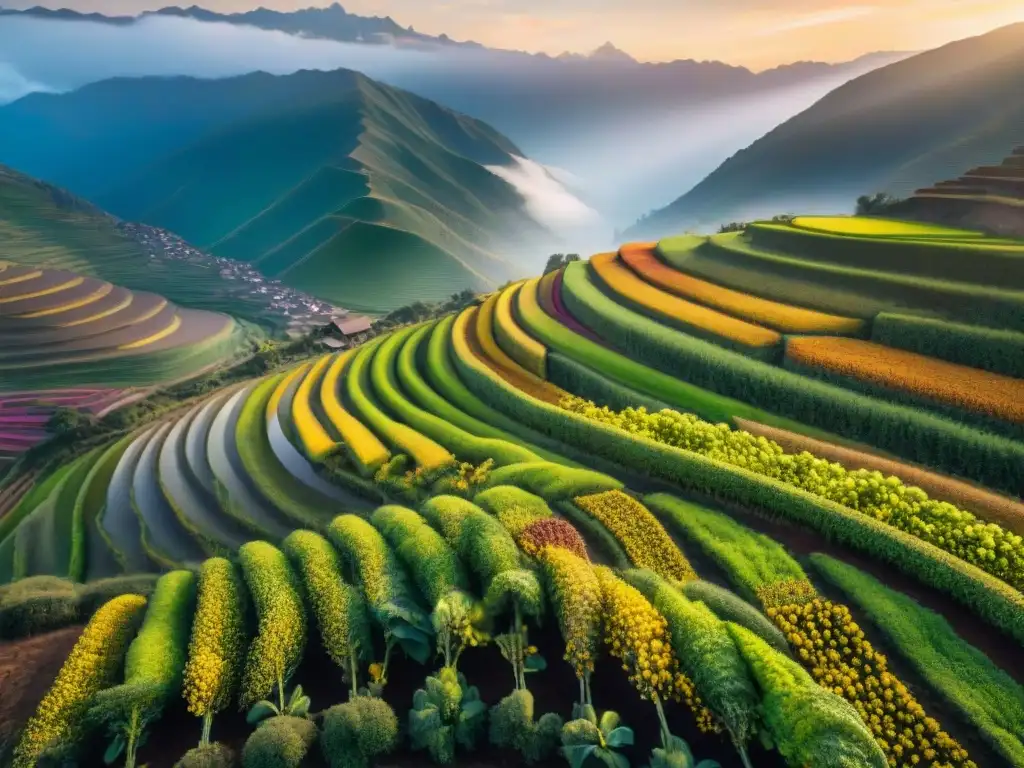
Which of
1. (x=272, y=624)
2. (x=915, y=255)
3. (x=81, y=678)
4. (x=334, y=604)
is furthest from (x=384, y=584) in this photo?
(x=915, y=255)

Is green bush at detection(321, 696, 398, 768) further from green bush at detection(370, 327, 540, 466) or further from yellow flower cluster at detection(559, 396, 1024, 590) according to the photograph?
yellow flower cluster at detection(559, 396, 1024, 590)

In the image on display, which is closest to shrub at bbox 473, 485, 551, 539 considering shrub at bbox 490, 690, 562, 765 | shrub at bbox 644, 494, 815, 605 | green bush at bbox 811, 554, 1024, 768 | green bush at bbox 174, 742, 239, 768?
shrub at bbox 644, 494, 815, 605

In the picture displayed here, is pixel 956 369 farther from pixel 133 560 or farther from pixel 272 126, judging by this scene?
pixel 272 126

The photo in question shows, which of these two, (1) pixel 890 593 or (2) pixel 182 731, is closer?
(2) pixel 182 731

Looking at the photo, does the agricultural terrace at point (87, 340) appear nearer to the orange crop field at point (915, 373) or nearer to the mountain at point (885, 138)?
the orange crop field at point (915, 373)

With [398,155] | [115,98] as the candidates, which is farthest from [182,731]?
[115,98]

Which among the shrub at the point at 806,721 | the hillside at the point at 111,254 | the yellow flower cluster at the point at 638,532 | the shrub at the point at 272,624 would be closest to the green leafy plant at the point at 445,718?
the shrub at the point at 272,624

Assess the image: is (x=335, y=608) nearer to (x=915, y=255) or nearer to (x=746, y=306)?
(x=746, y=306)
